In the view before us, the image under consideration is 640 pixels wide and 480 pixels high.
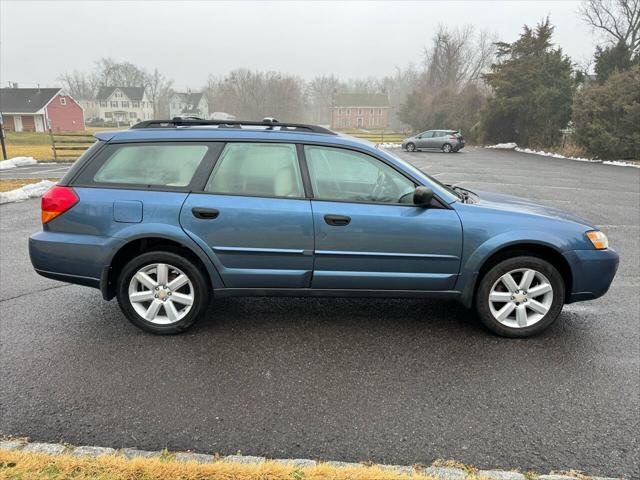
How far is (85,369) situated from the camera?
327cm

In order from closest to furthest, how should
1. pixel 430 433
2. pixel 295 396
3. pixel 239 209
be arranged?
pixel 430 433, pixel 295 396, pixel 239 209

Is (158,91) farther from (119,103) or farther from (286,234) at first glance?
(286,234)

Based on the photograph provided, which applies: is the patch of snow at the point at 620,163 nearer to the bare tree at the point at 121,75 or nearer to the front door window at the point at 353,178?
the front door window at the point at 353,178

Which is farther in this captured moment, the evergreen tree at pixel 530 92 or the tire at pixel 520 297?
the evergreen tree at pixel 530 92

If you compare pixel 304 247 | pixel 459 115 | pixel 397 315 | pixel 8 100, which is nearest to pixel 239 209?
pixel 304 247

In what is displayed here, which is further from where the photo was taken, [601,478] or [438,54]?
[438,54]

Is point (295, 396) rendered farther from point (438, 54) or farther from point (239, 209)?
point (438, 54)

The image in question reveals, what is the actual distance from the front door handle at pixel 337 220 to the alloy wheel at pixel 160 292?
4.12ft

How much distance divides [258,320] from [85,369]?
56.5 inches

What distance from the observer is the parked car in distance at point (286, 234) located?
3604mm

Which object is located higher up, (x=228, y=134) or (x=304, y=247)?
(x=228, y=134)

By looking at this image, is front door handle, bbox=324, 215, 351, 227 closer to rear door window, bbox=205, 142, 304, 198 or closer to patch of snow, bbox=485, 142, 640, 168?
rear door window, bbox=205, 142, 304, 198

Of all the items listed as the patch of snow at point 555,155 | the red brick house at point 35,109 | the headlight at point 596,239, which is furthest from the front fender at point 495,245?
the red brick house at point 35,109

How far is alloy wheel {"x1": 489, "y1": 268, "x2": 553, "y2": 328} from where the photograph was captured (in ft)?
12.2
